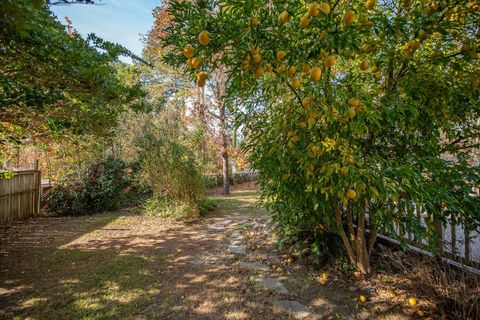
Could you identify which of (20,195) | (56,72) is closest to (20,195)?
(20,195)

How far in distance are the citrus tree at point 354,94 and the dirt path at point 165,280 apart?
745 millimetres

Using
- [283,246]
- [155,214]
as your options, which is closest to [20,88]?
[283,246]

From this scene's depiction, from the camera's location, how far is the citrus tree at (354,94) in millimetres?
1550

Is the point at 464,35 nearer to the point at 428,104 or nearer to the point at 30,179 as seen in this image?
the point at 428,104

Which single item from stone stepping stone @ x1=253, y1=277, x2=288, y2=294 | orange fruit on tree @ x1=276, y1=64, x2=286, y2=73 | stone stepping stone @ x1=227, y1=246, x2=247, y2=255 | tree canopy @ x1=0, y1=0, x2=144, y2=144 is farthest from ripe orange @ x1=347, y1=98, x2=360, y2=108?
stone stepping stone @ x1=227, y1=246, x2=247, y2=255

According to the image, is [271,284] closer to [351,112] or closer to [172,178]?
[351,112]

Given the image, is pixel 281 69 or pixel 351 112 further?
pixel 351 112

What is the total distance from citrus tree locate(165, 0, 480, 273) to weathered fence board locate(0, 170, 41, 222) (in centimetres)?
615

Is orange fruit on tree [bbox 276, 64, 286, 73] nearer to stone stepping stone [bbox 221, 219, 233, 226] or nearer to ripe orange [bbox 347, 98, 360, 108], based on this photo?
ripe orange [bbox 347, 98, 360, 108]

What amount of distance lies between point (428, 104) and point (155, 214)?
581cm

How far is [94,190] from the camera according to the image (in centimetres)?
701

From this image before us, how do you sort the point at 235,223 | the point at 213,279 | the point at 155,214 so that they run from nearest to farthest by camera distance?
the point at 213,279 → the point at 235,223 → the point at 155,214

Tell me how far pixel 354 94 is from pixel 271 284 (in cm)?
205

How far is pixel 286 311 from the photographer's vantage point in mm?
2203
